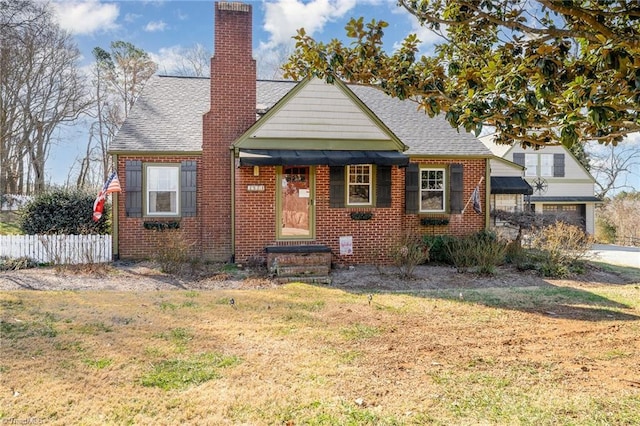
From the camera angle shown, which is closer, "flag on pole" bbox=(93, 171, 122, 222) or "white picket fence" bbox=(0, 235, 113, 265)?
"white picket fence" bbox=(0, 235, 113, 265)

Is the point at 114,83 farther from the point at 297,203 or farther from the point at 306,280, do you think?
the point at 306,280

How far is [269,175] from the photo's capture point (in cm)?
1026

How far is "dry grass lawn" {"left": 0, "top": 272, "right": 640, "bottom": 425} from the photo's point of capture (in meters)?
3.12

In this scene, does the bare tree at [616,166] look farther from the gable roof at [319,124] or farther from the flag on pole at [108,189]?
the flag on pole at [108,189]

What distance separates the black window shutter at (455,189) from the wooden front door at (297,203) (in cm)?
453

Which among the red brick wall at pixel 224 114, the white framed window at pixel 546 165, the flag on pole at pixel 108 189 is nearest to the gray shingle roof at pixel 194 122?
the red brick wall at pixel 224 114

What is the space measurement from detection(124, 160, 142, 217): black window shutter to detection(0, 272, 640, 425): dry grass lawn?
4242mm

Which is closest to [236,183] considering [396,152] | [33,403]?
[396,152]

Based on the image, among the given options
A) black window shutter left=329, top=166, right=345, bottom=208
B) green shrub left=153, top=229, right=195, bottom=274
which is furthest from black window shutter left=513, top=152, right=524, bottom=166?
green shrub left=153, top=229, right=195, bottom=274

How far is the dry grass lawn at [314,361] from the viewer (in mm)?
3125

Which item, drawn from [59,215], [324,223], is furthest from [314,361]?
[59,215]

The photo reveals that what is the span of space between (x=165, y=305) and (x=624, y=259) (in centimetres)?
1655

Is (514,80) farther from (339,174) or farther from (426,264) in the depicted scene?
(426,264)

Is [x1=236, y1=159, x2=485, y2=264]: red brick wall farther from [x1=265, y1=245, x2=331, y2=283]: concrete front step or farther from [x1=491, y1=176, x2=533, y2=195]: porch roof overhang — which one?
[x1=491, y1=176, x2=533, y2=195]: porch roof overhang
